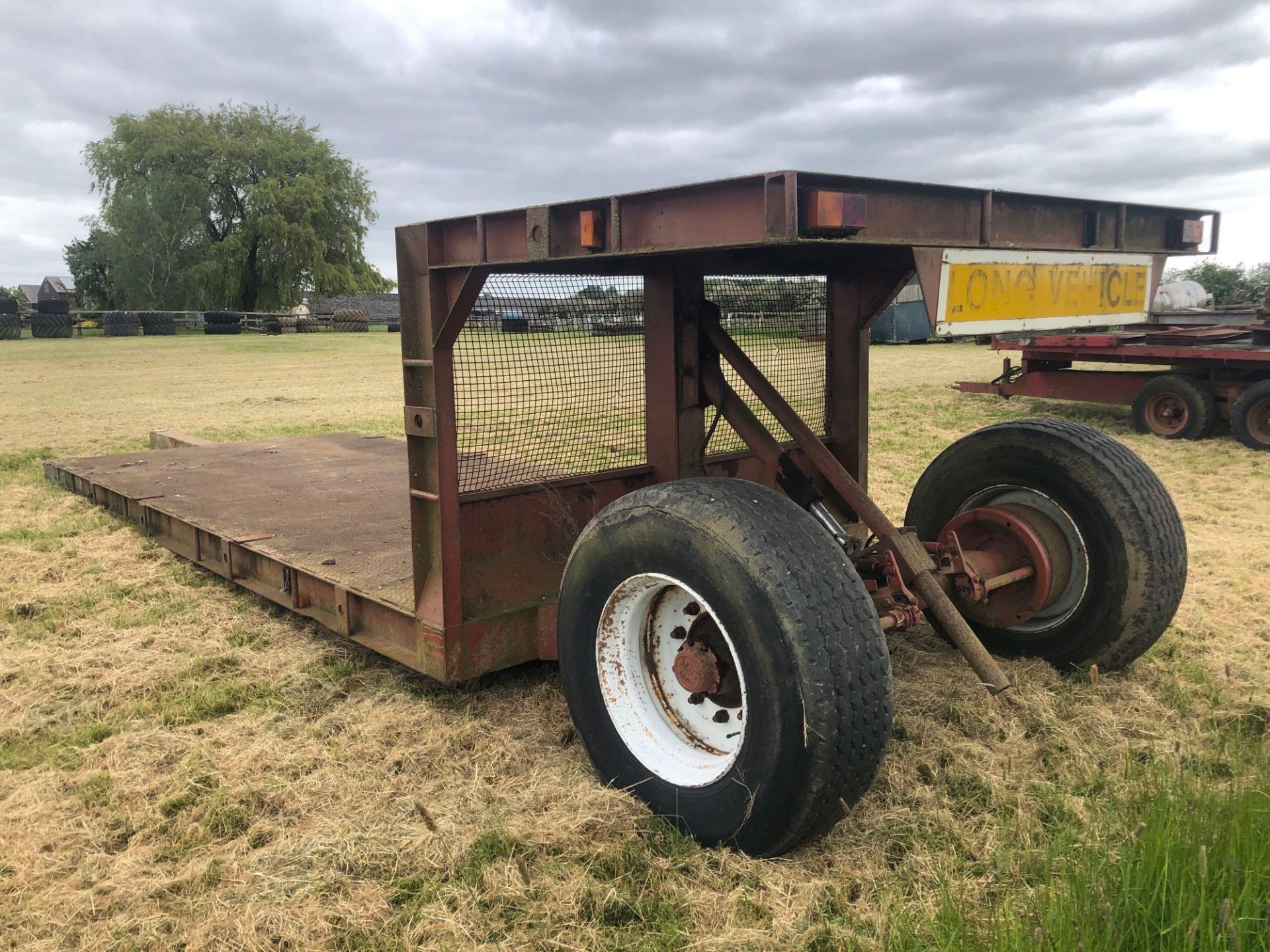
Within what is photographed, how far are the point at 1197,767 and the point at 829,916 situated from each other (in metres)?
1.30

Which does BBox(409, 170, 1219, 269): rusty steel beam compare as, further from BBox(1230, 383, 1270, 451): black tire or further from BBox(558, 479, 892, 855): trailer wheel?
BBox(1230, 383, 1270, 451): black tire

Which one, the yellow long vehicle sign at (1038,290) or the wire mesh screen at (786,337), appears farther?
the wire mesh screen at (786,337)

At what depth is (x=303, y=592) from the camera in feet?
13.4

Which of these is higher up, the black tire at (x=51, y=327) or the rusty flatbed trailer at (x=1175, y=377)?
the black tire at (x=51, y=327)

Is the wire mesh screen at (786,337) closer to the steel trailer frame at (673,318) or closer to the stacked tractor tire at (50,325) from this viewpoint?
the steel trailer frame at (673,318)

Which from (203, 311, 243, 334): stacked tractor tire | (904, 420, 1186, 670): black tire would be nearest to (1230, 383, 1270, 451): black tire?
(904, 420, 1186, 670): black tire

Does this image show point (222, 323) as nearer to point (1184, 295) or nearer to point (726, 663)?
point (1184, 295)

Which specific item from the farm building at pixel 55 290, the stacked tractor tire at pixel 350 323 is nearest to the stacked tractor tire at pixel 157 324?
the stacked tractor tire at pixel 350 323

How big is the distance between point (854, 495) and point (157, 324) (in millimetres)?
38786

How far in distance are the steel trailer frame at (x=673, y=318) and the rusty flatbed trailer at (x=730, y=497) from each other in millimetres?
11

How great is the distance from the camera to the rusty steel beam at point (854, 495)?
9.87 feet

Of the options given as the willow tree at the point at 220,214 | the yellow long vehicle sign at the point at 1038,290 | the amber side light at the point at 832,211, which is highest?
the willow tree at the point at 220,214

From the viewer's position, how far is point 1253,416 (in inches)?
365

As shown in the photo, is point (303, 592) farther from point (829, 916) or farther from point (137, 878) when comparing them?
point (829, 916)
